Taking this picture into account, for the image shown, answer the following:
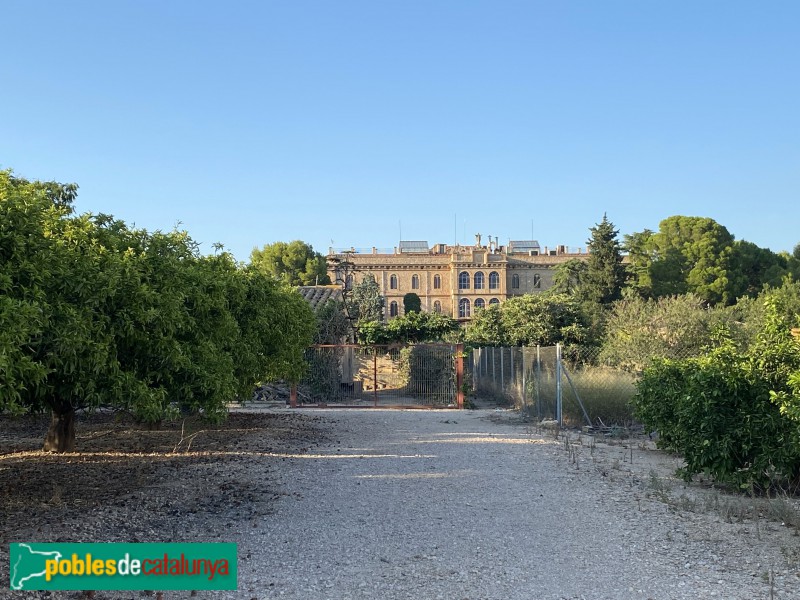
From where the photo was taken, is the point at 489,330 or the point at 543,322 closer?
the point at 543,322

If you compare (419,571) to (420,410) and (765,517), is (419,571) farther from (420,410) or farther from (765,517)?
(420,410)

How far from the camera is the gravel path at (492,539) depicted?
5.40 meters

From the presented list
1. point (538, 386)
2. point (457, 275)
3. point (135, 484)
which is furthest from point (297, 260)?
point (135, 484)

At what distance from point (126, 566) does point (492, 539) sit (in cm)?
441

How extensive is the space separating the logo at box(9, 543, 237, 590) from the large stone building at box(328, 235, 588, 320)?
8871cm

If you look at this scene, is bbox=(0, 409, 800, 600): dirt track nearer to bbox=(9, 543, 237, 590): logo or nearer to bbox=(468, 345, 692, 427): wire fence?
bbox=(9, 543, 237, 590): logo

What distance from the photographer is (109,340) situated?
7.32m

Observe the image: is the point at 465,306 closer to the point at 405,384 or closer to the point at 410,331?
the point at 410,331

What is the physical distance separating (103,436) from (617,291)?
38.8 meters

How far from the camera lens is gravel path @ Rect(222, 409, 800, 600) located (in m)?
5.40

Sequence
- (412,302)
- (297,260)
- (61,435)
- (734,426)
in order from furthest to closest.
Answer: (412,302), (297,260), (61,435), (734,426)

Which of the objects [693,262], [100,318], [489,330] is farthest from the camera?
[693,262]

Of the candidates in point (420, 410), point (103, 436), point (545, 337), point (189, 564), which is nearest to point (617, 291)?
point (545, 337)

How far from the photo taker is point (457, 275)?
9262 cm
